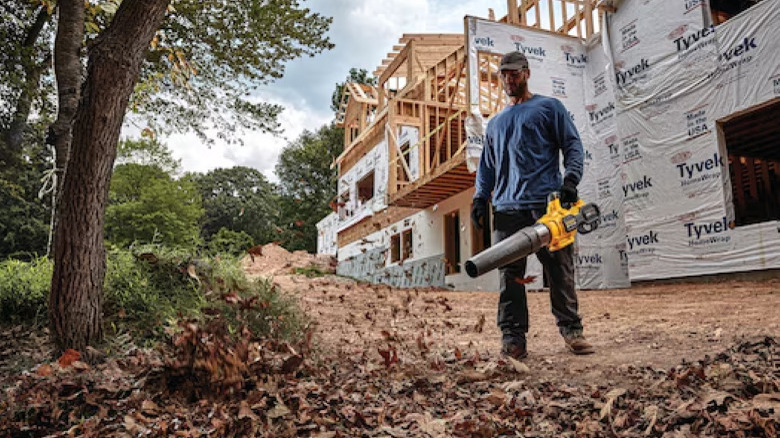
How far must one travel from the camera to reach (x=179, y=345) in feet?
10.0

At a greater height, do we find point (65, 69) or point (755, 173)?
point (755, 173)

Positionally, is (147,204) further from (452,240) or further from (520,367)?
(520,367)

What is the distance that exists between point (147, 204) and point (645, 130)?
27.1 metres

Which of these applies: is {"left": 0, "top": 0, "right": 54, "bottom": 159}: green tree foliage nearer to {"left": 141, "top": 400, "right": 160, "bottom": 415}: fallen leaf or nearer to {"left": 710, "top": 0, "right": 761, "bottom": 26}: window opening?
{"left": 141, "top": 400, "right": 160, "bottom": 415}: fallen leaf

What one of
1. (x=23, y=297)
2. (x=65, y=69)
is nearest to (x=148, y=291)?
(x=23, y=297)

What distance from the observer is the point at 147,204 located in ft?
96.6

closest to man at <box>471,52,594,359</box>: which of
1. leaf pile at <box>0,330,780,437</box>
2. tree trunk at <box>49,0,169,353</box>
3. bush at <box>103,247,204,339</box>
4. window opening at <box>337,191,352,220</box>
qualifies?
leaf pile at <box>0,330,780,437</box>

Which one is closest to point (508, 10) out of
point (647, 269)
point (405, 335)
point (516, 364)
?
point (647, 269)

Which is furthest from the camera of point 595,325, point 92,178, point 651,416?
point 595,325

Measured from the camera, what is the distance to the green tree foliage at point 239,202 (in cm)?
3953

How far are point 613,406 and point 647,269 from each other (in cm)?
795

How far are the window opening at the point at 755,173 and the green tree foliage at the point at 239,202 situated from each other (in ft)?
87.2

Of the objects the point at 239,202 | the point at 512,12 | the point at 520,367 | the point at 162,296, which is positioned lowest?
the point at 520,367

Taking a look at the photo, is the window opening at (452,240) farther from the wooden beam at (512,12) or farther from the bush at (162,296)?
the bush at (162,296)
